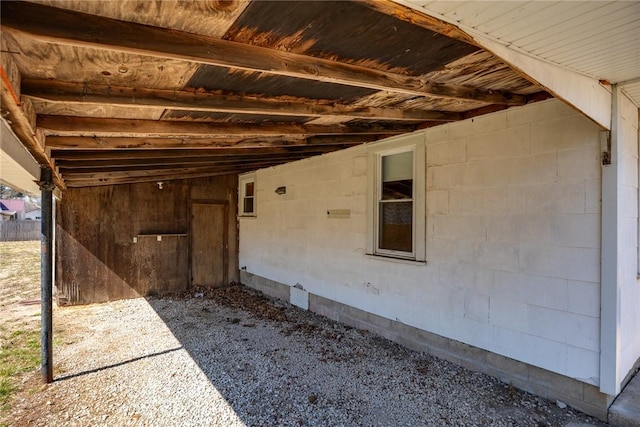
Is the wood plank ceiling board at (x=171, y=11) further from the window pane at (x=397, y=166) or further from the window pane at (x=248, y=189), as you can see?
the window pane at (x=248, y=189)

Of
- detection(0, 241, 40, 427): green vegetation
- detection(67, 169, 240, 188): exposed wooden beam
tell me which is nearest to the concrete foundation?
detection(0, 241, 40, 427): green vegetation

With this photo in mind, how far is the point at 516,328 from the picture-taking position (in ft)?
10.5

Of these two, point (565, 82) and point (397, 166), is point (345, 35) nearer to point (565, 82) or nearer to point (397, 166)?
point (565, 82)

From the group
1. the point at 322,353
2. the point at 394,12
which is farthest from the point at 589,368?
the point at 394,12

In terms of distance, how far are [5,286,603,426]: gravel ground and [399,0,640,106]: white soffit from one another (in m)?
2.63

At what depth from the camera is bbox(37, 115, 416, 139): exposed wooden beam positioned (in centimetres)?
260

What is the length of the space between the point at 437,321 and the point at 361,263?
1.33 metres

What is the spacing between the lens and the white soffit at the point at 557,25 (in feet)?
4.90

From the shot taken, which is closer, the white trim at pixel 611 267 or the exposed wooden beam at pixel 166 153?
the white trim at pixel 611 267

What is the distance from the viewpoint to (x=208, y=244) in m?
7.89

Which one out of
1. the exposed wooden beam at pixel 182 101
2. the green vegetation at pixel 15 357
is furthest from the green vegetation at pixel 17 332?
the exposed wooden beam at pixel 182 101

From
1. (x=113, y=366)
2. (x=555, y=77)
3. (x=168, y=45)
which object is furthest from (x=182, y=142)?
(x=555, y=77)

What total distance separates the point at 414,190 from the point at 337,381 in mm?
2256

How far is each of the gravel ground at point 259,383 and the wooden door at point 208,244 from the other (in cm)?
250
